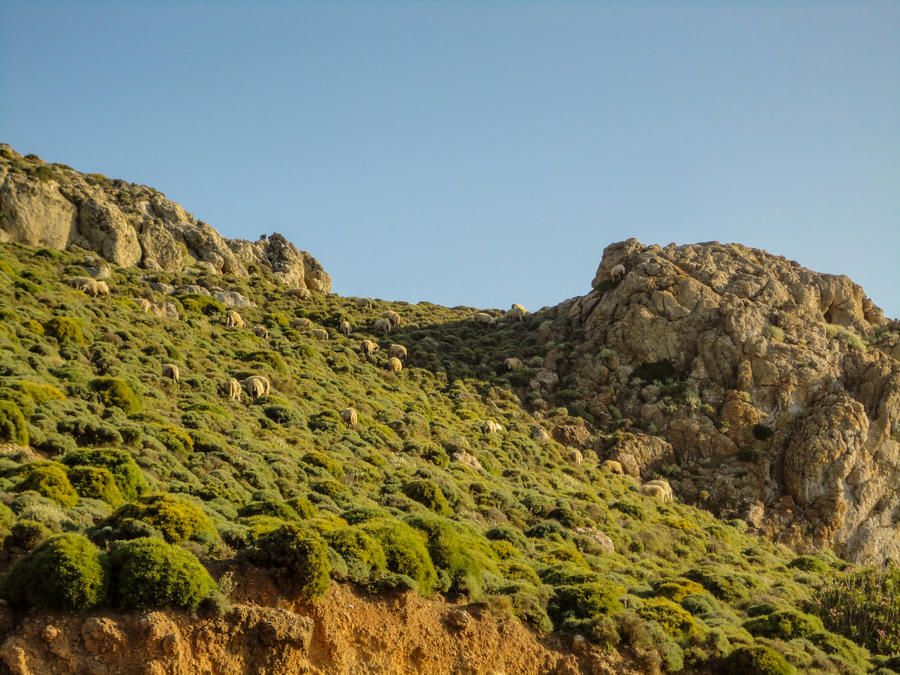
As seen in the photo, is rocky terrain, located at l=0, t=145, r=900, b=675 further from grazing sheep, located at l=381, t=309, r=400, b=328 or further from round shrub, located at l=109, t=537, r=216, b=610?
grazing sheep, located at l=381, t=309, r=400, b=328

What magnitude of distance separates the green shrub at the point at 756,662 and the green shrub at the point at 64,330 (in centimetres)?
3124

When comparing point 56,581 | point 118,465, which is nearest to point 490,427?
point 118,465

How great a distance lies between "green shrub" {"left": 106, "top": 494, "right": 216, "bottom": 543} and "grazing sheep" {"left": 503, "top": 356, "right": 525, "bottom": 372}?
41957 mm

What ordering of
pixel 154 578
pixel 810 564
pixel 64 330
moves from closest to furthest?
pixel 154 578 < pixel 64 330 < pixel 810 564

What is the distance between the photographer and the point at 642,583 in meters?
27.1

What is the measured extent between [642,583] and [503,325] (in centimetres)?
4459

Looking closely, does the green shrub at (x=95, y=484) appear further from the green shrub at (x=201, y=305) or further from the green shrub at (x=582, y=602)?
the green shrub at (x=201, y=305)

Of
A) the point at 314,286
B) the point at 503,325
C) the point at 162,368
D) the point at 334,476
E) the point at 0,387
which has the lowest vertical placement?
the point at 334,476

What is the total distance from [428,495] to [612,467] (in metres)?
20.3

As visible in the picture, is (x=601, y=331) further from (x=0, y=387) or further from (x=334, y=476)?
(x=0, y=387)

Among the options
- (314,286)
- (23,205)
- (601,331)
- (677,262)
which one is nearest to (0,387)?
(23,205)

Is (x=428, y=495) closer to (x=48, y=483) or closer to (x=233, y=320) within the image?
(x=48, y=483)

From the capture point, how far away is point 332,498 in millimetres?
25672

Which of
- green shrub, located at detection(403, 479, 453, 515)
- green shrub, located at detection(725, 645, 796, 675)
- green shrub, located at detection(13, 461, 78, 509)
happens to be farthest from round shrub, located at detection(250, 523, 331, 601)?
green shrub, located at detection(403, 479, 453, 515)
